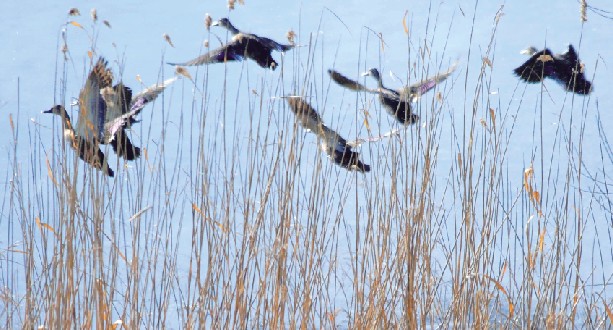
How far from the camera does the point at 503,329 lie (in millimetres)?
1577

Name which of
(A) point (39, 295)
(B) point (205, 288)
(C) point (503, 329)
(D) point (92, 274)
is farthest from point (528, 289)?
(A) point (39, 295)

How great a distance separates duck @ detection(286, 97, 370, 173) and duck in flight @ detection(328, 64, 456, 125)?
0.10m

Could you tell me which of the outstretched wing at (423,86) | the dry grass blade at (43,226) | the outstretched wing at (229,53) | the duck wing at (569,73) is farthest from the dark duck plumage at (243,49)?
the duck wing at (569,73)

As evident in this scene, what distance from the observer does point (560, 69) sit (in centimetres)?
173

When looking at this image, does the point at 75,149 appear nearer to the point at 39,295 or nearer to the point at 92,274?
the point at 92,274

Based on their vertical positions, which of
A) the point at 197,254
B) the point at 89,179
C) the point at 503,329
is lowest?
the point at 503,329

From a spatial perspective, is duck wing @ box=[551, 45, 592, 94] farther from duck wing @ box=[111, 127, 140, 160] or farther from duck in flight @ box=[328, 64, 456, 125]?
duck wing @ box=[111, 127, 140, 160]

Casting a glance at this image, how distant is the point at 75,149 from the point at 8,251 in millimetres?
291

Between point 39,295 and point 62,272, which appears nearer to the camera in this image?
point 62,272

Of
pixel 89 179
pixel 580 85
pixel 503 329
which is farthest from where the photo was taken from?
pixel 580 85

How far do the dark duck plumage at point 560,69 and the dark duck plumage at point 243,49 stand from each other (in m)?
0.49

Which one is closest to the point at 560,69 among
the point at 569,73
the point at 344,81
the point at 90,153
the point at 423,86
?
the point at 569,73

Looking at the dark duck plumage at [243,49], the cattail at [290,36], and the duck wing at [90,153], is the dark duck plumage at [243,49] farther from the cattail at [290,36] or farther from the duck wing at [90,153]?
the duck wing at [90,153]

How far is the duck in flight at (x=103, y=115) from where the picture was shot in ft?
4.87
